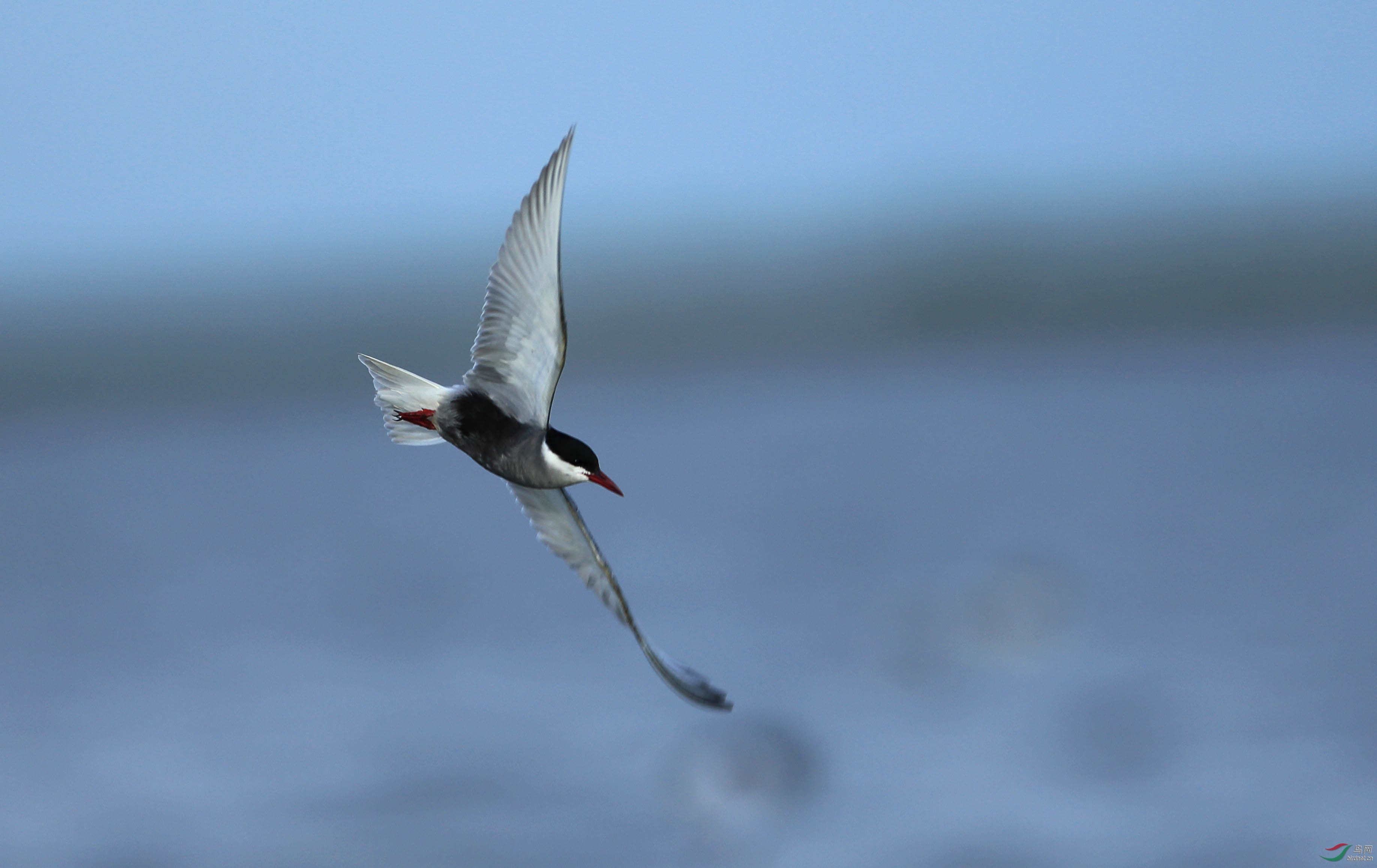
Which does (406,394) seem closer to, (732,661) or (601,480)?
(601,480)

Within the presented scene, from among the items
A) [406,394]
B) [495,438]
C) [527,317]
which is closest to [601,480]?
[495,438]

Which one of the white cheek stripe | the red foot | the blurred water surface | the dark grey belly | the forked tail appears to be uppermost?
the blurred water surface

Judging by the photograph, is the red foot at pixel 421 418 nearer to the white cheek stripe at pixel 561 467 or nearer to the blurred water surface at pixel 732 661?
the white cheek stripe at pixel 561 467

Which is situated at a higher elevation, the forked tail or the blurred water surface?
the blurred water surface

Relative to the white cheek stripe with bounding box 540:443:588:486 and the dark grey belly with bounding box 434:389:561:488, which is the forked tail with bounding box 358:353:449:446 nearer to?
the dark grey belly with bounding box 434:389:561:488

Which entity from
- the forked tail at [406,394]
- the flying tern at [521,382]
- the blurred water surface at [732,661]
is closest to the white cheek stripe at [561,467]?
the flying tern at [521,382]

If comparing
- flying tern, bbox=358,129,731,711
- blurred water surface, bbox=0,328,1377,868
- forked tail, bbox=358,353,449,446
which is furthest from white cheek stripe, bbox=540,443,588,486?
blurred water surface, bbox=0,328,1377,868
